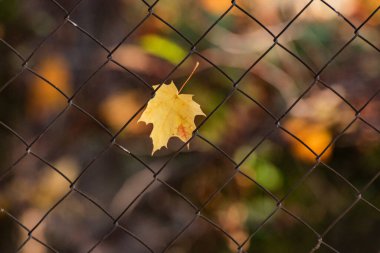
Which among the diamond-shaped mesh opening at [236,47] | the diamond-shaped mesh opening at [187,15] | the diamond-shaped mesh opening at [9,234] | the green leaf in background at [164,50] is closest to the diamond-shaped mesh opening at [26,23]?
the diamond-shaped mesh opening at [187,15]

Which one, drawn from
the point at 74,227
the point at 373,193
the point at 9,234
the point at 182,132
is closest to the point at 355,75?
the point at 373,193

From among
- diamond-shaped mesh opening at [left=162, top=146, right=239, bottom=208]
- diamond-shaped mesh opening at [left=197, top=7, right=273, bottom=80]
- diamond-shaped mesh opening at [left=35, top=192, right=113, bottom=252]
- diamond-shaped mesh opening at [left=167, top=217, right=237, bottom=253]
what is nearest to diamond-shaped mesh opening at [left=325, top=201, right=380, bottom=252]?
diamond-shaped mesh opening at [left=167, top=217, right=237, bottom=253]

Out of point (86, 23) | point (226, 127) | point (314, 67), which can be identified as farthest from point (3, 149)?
point (314, 67)

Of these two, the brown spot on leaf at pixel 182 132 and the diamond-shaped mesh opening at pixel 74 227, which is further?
the diamond-shaped mesh opening at pixel 74 227

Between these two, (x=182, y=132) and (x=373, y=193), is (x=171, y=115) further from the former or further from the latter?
(x=373, y=193)

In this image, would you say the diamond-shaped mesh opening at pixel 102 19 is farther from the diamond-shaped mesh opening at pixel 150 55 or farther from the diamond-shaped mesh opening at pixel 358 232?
the diamond-shaped mesh opening at pixel 358 232

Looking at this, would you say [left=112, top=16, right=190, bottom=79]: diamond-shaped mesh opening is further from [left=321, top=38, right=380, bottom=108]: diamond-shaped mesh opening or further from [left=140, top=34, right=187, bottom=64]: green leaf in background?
[left=321, top=38, right=380, bottom=108]: diamond-shaped mesh opening

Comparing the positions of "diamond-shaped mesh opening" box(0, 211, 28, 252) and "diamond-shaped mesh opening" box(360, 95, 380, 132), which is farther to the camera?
"diamond-shaped mesh opening" box(0, 211, 28, 252)

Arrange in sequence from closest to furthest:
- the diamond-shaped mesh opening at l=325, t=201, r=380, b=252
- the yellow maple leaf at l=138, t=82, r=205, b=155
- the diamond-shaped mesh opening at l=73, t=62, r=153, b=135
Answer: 1. the yellow maple leaf at l=138, t=82, r=205, b=155
2. the diamond-shaped mesh opening at l=73, t=62, r=153, b=135
3. the diamond-shaped mesh opening at l=325, t=201, r=380, b=252

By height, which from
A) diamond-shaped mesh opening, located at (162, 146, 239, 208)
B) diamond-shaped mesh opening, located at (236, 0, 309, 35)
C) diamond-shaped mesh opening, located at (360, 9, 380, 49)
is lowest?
diamond-shaped mesh opening, located at (162, 146, 239, 208)
